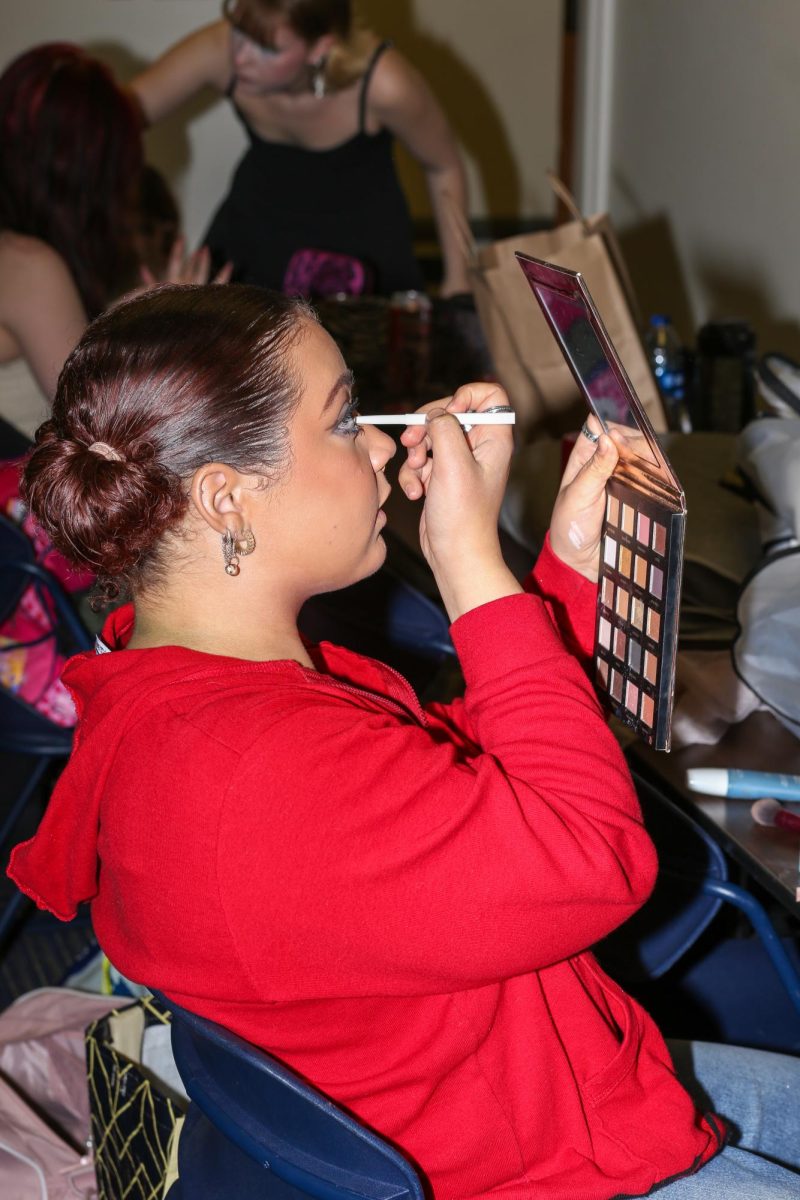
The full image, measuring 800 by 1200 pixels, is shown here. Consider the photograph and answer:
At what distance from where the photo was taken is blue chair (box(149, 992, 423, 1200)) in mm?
765

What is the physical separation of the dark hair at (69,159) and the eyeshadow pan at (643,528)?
1.51 metres

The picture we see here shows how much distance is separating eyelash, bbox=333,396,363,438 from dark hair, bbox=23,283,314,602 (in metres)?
0.04

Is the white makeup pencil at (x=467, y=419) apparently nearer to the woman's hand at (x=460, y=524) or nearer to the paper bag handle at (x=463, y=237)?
the woman's hand at (x=460, y=524)

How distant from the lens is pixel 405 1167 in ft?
2.51

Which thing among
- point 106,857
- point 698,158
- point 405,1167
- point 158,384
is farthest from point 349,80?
point 405,1167

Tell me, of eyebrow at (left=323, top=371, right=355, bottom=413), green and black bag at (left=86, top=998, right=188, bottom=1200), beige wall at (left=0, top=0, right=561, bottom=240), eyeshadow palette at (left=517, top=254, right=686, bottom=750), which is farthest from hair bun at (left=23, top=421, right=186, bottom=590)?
beige wall at (left=0, top=0, right=561, bottom=240)

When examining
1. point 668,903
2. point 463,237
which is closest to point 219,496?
point 668,903

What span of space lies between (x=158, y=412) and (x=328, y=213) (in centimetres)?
179

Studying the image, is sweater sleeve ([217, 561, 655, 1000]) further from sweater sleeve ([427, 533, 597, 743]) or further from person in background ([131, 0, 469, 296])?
person in background ([131, 0, 469, 296])

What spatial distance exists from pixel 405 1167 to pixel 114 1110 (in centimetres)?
47

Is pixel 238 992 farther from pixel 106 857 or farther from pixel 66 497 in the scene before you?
pixel 66 497

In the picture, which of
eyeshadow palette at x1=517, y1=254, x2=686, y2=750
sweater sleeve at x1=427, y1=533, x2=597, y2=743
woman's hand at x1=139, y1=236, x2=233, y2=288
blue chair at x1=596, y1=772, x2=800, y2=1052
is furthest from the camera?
woman's hand at x1=139, y1=236, x2=233, y2=288

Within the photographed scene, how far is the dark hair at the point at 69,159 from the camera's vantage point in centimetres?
213

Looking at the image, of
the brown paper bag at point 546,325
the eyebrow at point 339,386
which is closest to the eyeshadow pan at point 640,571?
the eyebrow at point 339,386
